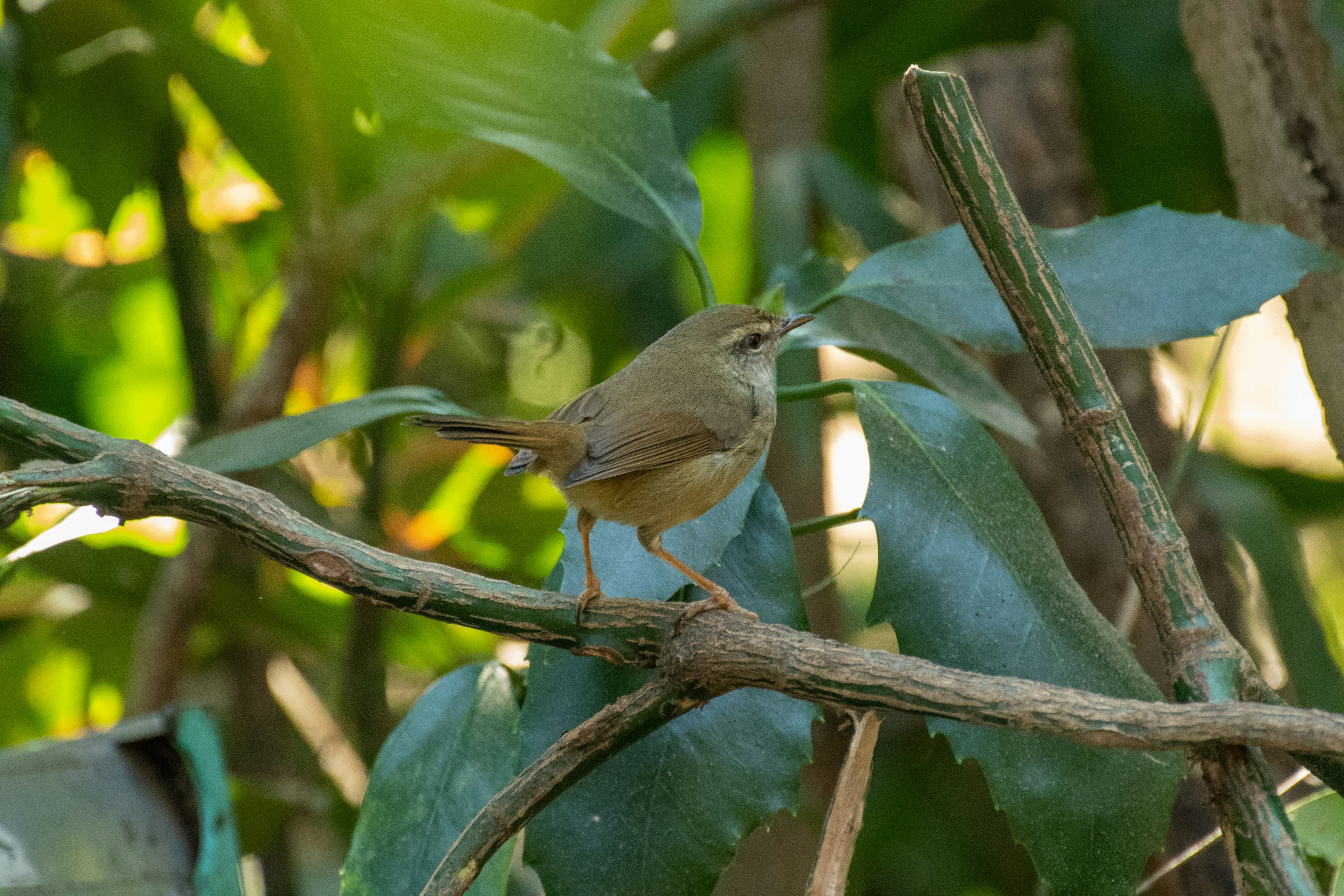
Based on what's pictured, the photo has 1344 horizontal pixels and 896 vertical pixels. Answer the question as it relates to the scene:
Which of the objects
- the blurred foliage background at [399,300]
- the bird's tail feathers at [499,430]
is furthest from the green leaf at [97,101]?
the bird's tail feathers at [499,430]


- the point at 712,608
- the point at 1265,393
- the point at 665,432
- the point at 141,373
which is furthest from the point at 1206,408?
the point at 1265,393

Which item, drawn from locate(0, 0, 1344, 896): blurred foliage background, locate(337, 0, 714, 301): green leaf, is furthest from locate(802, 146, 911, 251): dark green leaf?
locate(337, 0, 714, 301): green leaf

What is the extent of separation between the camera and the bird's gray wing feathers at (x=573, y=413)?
1.46 metres

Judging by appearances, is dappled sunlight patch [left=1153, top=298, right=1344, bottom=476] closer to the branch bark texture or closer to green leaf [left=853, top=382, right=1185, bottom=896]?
the branch bark texture

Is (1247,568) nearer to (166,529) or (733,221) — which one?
(733,221)

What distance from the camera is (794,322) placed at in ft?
5.03

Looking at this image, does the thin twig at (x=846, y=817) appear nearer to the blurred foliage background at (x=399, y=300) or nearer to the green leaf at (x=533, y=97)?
the green leaf at (x=533, y=97)

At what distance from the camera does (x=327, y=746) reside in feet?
9.45

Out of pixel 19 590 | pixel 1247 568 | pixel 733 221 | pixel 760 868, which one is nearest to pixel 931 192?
pixel 733 221

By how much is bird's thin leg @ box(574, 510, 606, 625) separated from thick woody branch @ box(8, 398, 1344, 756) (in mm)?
10

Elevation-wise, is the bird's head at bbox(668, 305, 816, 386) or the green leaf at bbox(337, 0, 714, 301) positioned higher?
the green leaf at bbox(337, 0, 714, 301)

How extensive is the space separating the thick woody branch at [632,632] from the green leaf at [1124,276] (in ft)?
1.85

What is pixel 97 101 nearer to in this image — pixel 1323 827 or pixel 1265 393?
pixel 1323 827

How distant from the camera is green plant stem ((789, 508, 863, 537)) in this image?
4.41ft
